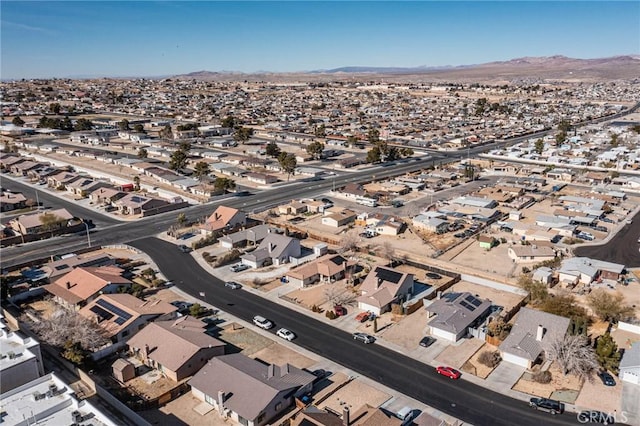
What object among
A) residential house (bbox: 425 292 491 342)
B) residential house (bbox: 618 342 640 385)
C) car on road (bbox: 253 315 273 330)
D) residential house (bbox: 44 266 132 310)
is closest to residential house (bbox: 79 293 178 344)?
residential house (bbox: 44 266 132 310)

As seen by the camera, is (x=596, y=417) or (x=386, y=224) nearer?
(x=596, y=417)

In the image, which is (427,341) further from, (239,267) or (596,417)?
(239,267)

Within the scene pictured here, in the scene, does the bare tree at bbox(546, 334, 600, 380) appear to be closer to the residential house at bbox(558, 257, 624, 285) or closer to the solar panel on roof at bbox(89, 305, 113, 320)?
the residential house at bbox(558, 257, 624, 285)

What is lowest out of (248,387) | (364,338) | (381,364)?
(381,364)

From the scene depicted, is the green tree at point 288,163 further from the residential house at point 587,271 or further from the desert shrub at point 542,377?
the desert shrub at point 542,377

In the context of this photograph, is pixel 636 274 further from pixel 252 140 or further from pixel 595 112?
pixel 595 112

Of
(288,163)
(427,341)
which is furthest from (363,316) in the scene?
(288,163)

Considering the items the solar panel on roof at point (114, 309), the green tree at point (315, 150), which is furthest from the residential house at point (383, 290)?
the green tree at point (315, 150)
